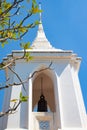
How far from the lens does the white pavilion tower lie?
9992mm

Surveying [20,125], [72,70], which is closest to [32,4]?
[20,125]

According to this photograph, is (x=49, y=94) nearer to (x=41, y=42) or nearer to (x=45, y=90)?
(x=45, y=90)

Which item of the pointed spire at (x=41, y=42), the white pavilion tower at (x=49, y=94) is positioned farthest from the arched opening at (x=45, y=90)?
the pointed spire at (x=41, y=42)

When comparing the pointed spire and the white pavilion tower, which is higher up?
the pointed spire

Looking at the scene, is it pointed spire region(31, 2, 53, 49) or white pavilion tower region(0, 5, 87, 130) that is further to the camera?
pointed spire region(31, 2, 53, 49)

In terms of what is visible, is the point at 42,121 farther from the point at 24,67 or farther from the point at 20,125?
the point at 24,67

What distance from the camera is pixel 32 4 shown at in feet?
17.4

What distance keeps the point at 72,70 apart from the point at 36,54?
162 cm

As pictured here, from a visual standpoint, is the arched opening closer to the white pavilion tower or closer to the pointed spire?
the white pavilion tower

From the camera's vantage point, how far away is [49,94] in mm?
13250

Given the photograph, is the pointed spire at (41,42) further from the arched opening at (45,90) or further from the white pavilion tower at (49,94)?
the arched opening at (45,90)

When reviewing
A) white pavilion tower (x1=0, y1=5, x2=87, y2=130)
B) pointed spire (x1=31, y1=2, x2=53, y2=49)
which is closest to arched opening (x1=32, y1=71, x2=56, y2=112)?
white pavilion tower (x1=0, y1=5, x2=87, y2=130)

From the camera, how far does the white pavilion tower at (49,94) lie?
9.99 meters

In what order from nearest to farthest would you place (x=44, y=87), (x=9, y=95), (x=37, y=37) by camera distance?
(x=9, y=95), (x=44, y=87), (x=37, y=37)
